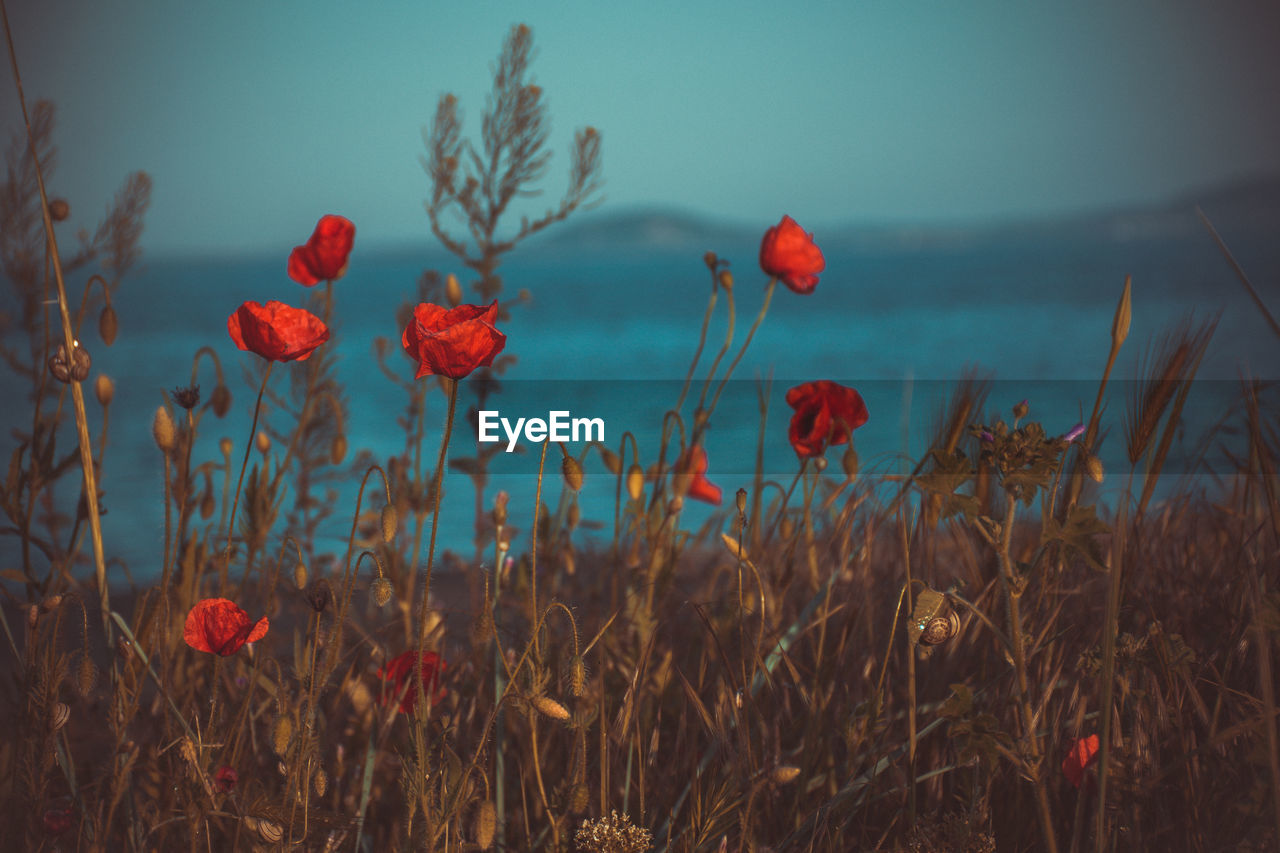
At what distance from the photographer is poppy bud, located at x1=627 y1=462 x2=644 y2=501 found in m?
1.21

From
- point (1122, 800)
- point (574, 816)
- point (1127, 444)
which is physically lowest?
point (574, 816)

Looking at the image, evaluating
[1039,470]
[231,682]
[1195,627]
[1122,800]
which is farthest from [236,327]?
[1195,627]

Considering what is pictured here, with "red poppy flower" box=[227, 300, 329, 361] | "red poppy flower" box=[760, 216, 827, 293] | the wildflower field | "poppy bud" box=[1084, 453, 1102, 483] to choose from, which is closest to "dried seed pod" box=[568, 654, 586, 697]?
Result: the wildflower field

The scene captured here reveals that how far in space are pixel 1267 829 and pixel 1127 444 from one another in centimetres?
38

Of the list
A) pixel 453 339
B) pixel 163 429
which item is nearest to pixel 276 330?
pixel 163 429

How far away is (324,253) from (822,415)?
2.32 ft

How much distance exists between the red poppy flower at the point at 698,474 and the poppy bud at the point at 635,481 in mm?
81

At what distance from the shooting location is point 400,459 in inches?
53.1

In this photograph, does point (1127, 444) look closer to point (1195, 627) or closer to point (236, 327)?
point (1195, 627)

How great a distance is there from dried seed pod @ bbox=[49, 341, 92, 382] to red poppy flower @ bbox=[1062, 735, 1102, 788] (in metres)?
1.08

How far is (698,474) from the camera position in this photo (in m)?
1.46

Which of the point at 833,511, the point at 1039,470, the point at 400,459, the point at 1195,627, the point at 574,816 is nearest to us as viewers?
the point at 1039,470

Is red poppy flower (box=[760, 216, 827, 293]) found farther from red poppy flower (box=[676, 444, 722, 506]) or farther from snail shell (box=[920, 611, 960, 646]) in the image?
snail shell (box=[920, 611, 960, 646])
